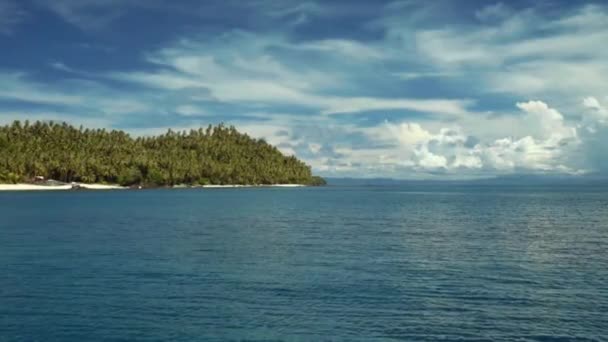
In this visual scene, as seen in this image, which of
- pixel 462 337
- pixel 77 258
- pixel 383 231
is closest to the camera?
pixel 462 337

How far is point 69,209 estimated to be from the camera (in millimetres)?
147625

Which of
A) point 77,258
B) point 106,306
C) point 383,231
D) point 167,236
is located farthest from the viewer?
point 383,231

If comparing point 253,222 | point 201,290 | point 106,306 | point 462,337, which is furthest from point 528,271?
point 253,222

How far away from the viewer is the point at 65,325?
119 feet

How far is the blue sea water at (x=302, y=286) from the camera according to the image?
35750 mm

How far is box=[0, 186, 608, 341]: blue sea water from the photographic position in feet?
117

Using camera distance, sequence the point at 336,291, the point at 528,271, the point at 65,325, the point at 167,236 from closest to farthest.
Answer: the point at 65,325
the point at 336,291
the point at 528,271
the point at 167,236

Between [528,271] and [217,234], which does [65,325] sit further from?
[217,234]

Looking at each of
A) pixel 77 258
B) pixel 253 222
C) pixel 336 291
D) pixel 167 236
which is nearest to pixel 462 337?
pixel 336 291

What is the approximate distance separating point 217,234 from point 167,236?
799cm

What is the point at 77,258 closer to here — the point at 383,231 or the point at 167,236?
the point at 167,236

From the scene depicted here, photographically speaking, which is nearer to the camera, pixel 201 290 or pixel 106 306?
pixel 106 306

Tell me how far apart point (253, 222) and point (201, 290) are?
68963mm

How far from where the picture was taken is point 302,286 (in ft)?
159
